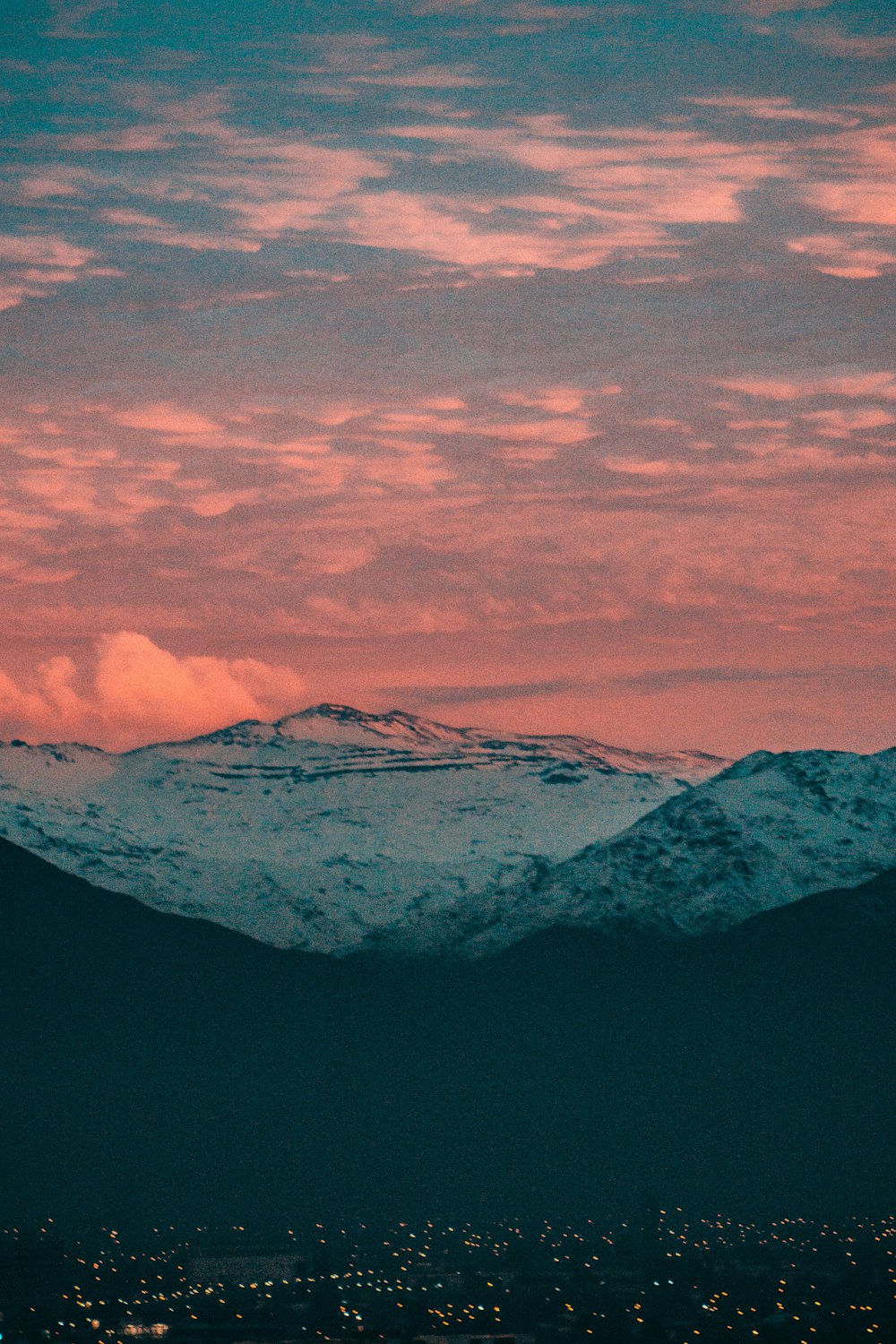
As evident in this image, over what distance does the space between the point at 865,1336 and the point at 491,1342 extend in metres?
34.9

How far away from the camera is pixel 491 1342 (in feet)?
650

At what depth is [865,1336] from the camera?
198000 millimetres
